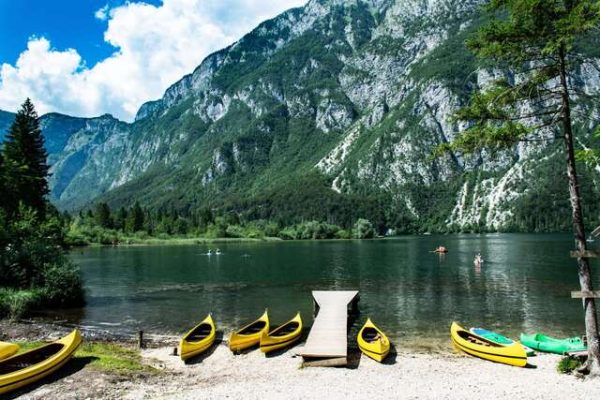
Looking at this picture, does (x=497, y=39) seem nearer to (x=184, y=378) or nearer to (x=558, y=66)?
(x=558, y=66)

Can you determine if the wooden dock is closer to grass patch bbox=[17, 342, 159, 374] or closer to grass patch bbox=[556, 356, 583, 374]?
grass patch bbox=[17, 342, 159, 374]

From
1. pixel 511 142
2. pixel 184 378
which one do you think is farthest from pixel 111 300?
pixel 511 142

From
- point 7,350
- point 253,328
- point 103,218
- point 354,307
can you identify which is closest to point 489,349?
point 253,328

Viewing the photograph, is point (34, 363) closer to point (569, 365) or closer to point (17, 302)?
point (17, 302)

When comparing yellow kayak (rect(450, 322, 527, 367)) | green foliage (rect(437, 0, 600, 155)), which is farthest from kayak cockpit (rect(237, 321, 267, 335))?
green foliage (rect(437, 0, 600, 155))

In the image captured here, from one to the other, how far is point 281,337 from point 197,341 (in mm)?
5574

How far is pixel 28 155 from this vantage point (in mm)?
54094

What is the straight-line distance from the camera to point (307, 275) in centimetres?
7525

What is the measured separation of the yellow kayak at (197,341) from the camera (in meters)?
26.9

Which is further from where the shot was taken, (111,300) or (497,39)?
(111,300)

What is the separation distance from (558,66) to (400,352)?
18.8m

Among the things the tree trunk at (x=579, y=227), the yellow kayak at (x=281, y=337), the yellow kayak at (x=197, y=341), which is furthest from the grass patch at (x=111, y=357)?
the tree trunk at (x=579, y=227)

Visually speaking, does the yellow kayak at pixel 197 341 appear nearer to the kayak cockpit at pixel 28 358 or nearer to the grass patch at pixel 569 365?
the kayak cockpit at pixel 28 358

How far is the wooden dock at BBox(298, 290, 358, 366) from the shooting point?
81.4 ft
